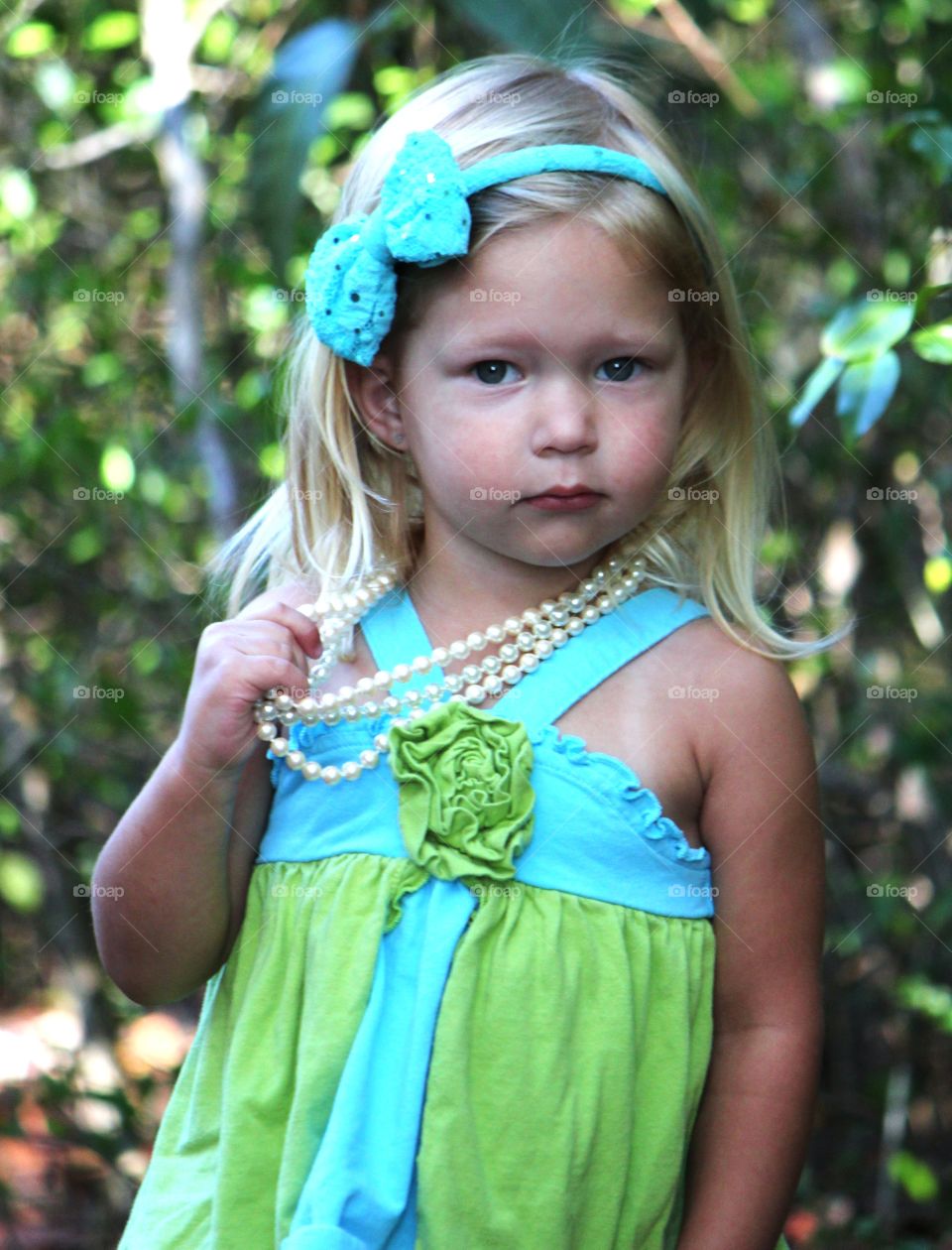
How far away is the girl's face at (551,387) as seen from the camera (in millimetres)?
1390

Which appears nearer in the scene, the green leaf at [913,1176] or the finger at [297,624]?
the finger at [297,624]

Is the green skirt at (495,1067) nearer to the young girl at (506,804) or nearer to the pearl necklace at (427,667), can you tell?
the young girl at (506,804)

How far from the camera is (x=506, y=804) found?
1410 millimetres

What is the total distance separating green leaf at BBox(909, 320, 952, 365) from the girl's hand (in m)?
0.66

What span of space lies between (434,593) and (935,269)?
3.91 feet

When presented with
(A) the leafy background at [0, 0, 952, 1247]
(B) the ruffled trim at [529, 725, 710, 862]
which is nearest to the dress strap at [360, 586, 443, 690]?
(B) the ruffled trim at [529, 725, 710, 862]

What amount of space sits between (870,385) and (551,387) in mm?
378

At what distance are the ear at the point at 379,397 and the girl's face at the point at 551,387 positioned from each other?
10 cm

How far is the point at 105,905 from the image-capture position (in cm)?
155

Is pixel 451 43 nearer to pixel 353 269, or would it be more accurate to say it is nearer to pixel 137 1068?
pixel 353 269

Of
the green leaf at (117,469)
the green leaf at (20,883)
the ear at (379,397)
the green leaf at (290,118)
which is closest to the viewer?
the ear at (379,397)

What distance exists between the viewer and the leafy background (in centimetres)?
248

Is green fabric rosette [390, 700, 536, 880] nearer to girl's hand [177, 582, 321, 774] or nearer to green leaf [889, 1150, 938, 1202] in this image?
girl's hand [177, 582, 321, 774]

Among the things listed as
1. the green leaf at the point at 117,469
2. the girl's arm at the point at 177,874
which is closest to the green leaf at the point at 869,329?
the girl's arm at the point at 177,874
